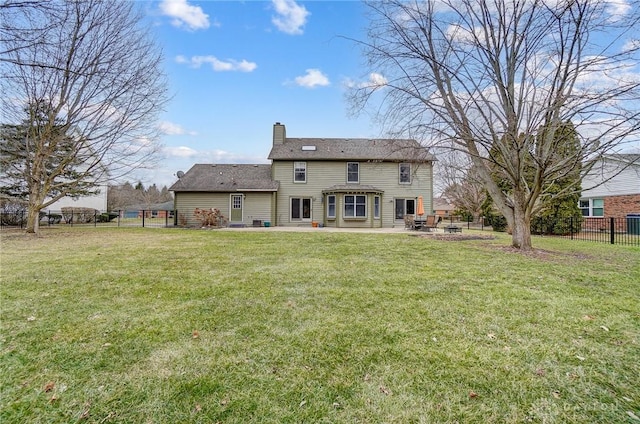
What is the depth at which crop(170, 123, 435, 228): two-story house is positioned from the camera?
20.9m

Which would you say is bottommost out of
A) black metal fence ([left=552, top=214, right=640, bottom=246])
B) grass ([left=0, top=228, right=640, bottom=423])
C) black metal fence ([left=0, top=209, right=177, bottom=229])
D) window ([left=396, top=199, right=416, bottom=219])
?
grass ([left=0, top=228, right=640, bottom=423])

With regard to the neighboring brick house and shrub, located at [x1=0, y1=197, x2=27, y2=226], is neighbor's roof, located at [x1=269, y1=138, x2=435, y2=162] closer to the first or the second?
the neighboring brick house

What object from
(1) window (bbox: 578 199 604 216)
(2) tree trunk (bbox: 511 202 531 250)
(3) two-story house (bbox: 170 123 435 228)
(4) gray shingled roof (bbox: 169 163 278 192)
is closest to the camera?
(2) tree trunk (bbox: 511 202 531 250)

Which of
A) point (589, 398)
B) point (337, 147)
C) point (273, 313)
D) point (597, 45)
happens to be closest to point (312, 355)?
point (273, 313)

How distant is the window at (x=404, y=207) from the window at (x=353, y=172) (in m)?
3.30

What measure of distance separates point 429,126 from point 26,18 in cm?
934

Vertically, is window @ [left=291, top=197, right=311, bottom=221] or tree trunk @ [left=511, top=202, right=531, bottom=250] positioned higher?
window @ [left=291, top=197, right=311, bottom=221]

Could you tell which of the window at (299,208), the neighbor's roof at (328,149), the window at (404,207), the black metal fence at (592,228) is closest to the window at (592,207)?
the black metal fence at (592,228)

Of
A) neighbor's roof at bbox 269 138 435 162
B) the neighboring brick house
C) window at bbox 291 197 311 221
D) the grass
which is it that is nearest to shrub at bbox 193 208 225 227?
window at bbox 291 197 311 221

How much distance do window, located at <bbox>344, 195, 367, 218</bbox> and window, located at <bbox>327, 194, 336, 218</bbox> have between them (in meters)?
0.82

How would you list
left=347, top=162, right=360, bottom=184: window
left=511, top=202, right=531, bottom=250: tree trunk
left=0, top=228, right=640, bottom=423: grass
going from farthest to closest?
left=347, top=162, right=360, bottom=184: window, left=511, top=202, right=531, bottom=250: tree trunk, left=0, top=228, right=640, bottom=423: grass

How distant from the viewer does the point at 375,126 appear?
35.0 ft

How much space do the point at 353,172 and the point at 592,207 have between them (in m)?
15.7

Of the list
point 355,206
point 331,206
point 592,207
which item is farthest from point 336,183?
point 592,207
